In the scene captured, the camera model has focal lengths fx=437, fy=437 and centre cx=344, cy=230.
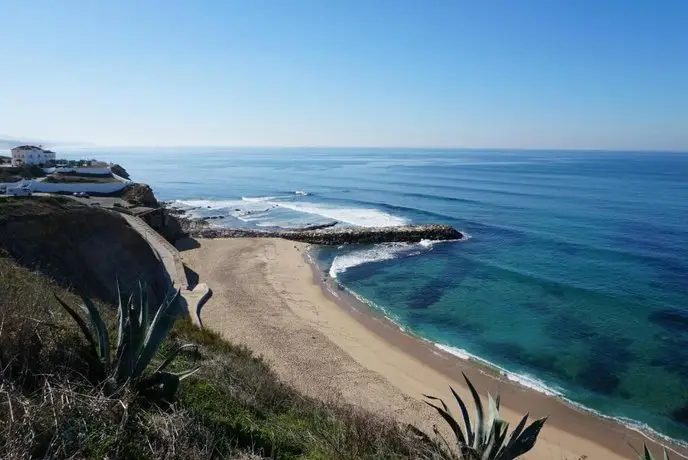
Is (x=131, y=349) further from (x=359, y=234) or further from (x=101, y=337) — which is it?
(x=359, y=234)

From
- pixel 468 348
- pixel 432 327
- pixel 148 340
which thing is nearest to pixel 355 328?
pixel 432 327

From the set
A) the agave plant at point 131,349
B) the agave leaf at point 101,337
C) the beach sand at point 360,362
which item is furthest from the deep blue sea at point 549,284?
the agave leaf at point 101,337

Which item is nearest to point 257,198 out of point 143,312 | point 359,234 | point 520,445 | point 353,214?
point 353,214

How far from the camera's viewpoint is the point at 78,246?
2012 centimetres

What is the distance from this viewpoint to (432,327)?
20.4 metres

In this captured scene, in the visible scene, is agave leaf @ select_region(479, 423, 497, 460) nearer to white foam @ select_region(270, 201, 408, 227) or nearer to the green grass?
the green grass

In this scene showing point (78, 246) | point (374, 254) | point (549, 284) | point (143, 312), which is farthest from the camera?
point (374, 254)

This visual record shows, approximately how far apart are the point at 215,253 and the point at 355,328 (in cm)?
1684

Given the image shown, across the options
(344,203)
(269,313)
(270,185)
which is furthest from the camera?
(270,185)

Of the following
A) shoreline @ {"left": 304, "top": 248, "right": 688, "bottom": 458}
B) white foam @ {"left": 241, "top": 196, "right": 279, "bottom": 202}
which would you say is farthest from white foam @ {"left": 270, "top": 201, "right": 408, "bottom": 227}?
shoreline @ {"left": 304, "top": 248, "right": 688, "bottom": 458}

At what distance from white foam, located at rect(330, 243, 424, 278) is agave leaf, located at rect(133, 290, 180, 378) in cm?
2336

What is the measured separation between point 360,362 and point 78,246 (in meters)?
13.9

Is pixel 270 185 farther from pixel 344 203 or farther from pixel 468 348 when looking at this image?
pixel 468 348

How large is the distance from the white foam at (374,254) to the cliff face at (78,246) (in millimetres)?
11968
